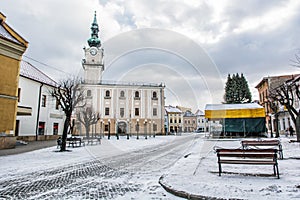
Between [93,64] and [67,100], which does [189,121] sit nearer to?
[93,64]

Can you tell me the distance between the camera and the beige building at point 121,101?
168ft

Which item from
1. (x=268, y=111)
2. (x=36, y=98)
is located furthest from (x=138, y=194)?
(x=268, y=111)

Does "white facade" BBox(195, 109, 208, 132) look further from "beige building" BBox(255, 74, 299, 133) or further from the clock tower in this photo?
the clock tower

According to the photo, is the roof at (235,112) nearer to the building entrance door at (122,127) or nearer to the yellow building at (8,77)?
the yellow building at (8,77)

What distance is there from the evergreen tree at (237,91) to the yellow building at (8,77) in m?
48.2

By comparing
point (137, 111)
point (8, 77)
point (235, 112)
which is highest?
point (8, 77)

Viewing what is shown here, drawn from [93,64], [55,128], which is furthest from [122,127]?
[55,128]

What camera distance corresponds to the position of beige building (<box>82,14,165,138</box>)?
5134cm

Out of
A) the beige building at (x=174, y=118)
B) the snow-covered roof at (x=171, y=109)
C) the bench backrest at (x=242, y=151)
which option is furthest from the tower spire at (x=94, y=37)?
the bench backrest at (x=242, y=151)

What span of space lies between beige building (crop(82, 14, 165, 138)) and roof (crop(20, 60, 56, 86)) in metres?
17.6

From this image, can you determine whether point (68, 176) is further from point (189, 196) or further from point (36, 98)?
point (36, 98)

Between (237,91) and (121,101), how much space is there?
1149 inches

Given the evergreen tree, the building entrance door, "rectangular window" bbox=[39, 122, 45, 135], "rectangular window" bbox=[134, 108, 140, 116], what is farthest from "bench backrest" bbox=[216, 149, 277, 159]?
the evergreen tree

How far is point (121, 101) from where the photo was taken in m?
52.7
